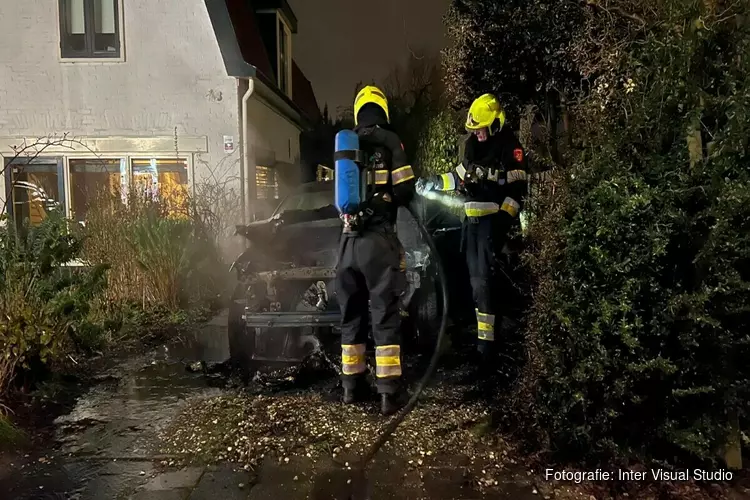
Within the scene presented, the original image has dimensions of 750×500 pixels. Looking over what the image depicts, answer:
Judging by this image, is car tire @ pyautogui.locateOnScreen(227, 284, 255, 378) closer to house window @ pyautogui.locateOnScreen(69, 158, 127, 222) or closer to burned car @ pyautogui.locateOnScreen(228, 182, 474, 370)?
burned car @ pyautogui.locateOnScreen(228, 182, 474, 370)

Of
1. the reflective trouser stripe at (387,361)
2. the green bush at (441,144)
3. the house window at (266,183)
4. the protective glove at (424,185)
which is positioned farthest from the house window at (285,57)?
the reflective trouser stripe at (387,361)

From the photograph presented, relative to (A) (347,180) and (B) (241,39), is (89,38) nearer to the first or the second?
(B) (241,39)

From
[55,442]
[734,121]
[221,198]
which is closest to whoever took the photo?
[734,121]

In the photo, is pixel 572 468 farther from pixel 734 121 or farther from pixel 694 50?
pixel 694 50

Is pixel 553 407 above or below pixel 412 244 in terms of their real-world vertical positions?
below

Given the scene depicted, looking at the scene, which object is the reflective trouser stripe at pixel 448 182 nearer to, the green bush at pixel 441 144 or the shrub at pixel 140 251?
the shrub at pixel 140 251

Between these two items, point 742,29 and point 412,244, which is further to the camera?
point 412,244

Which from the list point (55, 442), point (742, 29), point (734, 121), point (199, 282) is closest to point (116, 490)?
point (55, 442)

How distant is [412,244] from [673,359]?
9.17ft

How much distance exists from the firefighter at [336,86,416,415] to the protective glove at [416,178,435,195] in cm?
115

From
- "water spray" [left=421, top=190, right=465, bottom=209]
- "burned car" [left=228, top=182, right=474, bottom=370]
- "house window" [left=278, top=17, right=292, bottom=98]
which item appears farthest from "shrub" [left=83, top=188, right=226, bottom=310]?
"house window" [left=278, top=17, right=292, bottom=98]

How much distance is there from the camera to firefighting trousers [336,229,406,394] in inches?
155

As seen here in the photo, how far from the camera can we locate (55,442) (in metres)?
3.63

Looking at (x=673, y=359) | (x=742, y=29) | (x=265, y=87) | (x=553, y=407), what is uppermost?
(x=265, y=87)
